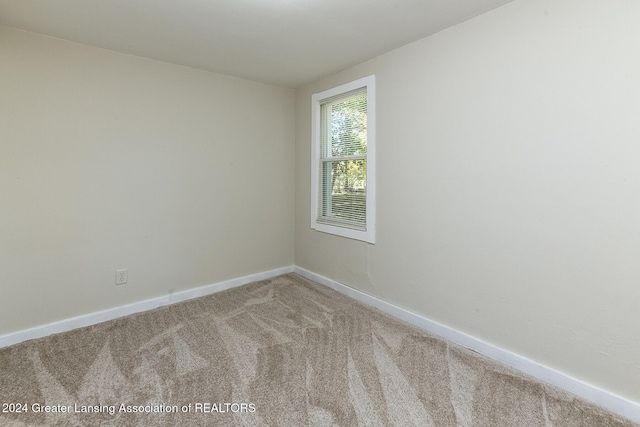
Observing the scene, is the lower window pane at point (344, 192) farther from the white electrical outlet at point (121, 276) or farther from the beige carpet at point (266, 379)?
the white electrical outlet at point (121, 276)

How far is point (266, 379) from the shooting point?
1.79 m

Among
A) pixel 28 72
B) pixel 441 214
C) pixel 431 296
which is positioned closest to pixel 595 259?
pixel 441 214

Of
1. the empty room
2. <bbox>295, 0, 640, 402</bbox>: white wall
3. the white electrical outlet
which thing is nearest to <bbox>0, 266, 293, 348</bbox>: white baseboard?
the empty room

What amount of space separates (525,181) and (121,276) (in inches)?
124

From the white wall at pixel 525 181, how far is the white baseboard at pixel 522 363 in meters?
0.05

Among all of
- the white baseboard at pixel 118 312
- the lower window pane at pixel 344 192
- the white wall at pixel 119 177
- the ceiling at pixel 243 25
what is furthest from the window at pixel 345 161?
the white baseboard at pixel 118 312

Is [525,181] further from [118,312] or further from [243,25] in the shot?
[118,312]

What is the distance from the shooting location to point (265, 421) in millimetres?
1474

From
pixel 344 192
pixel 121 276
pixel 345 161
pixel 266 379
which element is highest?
pixel 345 161

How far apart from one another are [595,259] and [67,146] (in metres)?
3.58

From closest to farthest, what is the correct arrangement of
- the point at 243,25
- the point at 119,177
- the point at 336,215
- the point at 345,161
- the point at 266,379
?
the point at 266,379, the point at 243,25, the point at 119,177, the point at 345,161, the point at 336,215

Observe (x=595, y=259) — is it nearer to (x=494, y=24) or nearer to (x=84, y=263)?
(x=494, y=24)

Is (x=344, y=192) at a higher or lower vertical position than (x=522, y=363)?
higher

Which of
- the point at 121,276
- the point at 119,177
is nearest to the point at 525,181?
the point at 119,177
